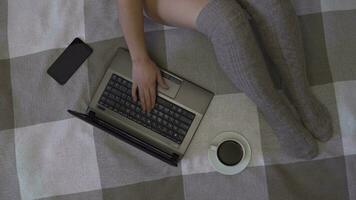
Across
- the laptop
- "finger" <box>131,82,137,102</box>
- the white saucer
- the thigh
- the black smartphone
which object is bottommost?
the white saucer

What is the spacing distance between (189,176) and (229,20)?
0.36 m

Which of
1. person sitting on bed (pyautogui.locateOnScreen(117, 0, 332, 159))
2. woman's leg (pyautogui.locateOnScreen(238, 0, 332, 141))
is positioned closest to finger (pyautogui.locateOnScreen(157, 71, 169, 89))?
person sitting on bed (pyautogui.locateOnScreen(117, 0, 332, 159))

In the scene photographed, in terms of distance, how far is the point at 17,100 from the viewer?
85 centimetres

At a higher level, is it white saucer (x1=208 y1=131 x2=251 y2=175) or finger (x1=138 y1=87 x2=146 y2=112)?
finger (x1=138 y1=87 x2=146 y2=112)

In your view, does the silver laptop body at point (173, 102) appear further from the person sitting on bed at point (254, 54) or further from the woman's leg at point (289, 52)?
the woman's leg at point (289, 52)

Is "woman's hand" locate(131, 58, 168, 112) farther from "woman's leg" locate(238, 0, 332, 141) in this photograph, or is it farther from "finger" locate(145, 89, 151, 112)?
"woman's leg" locate(238, 0, 332, 141)

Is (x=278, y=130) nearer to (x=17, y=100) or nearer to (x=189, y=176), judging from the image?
(x=189, y=176)

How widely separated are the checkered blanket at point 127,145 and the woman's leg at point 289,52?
0.04m

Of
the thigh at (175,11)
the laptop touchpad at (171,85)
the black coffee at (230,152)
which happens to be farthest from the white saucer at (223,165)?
the thigh at (175,11)

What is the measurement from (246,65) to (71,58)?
0.44 m

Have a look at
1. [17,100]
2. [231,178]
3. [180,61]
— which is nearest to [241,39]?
[180,61]

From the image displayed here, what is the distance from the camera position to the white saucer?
0.77m

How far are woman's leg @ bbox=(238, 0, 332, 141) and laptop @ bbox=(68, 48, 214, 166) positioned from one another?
18 centimetres

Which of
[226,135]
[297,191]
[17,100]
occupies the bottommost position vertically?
[297,191]
